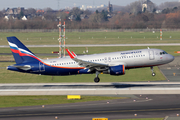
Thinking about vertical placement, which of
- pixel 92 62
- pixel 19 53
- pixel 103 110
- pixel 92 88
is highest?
pixel 19 53

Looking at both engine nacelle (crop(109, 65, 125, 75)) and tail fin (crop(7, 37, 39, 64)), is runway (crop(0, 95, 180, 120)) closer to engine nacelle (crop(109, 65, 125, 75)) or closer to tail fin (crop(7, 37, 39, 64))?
engine nacelle (crop(109, 65, 125, 75))

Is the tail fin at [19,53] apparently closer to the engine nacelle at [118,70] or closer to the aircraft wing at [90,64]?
the aircraft wing at [90,64]

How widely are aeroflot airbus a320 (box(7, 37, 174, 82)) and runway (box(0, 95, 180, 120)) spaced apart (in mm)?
9743

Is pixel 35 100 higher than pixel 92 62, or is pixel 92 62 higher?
pixel 92 62

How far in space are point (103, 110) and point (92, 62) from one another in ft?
51.0

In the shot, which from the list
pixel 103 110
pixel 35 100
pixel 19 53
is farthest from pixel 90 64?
pixel 103 110

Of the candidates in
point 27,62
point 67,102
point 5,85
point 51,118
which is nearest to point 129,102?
point 67,102

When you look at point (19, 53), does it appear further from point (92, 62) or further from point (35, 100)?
point (92, 62)

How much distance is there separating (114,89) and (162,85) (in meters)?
9.31

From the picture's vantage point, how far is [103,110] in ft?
123

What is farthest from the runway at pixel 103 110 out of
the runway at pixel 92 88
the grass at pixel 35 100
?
the runway at pixel 92 88

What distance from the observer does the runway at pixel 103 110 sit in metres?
35.0

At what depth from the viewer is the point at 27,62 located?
175ft

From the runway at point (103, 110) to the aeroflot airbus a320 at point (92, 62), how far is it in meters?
9.74
